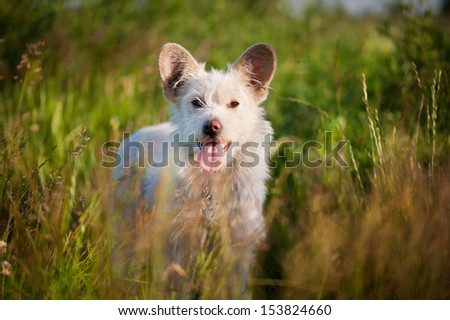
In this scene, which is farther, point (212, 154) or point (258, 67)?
point (258, 67)

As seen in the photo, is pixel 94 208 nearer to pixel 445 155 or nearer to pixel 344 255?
pixel 344 255

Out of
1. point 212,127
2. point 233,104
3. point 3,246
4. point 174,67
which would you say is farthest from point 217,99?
point 3,246

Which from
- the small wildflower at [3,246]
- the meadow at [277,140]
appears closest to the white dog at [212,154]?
the meadow at [277,140]

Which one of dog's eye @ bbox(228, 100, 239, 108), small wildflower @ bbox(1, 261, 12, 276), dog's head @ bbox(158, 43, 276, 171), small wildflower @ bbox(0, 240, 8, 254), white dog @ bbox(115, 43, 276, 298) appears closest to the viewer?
small wildflower @ bbox(1, 261, 12, 276)

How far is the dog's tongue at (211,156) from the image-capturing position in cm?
371

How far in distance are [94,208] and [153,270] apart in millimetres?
591

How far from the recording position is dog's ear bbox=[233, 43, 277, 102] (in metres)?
3.94

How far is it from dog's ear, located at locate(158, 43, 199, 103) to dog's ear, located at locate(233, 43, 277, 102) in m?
0.37

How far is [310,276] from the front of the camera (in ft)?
9.12

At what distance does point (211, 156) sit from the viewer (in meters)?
3.74

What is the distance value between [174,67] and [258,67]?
68cm

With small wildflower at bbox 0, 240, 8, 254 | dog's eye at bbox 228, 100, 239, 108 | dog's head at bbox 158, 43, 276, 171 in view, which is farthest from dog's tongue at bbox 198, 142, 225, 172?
small wildflower at bbox 0, 240, 8, 254

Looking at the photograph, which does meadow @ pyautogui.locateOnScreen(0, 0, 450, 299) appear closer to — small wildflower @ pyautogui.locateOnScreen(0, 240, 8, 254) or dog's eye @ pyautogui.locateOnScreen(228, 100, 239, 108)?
small wildflower @ pyautogui.locateOnScreen(0, 240, 8, 254)

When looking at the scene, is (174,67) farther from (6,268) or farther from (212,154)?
(6,268)
